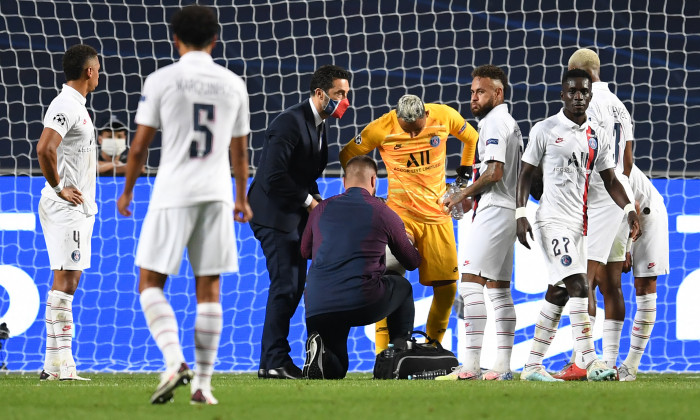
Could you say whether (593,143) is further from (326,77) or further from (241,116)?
(241,116)

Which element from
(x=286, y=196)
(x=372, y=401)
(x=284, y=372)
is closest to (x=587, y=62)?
(x=286, y=196)

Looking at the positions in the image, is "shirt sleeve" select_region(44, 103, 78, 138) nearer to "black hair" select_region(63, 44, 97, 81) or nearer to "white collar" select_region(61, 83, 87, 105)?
"white collar" select_region(61, 83, 87, 105)

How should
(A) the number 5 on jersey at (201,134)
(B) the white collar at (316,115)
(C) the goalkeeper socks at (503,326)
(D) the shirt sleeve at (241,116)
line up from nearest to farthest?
1. (A) the number 5 on jersey at (201,134)
2. (D) the shirt sleeve at (241,116)
3. (C) the goalkeeper socks at (503,326)
4. (B) the white collar at (316,115)

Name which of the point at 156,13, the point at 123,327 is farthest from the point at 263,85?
the point at 123,327

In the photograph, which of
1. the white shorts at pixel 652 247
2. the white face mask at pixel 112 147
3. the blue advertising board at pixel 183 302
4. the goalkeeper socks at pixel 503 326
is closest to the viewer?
the goalkeeper socks at pixel 503 326

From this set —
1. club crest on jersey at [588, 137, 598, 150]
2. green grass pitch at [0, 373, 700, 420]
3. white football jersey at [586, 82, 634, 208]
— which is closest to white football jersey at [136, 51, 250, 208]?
green grass pitch at [0, 373, 700, 420]

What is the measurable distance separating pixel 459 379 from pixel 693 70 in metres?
6.94

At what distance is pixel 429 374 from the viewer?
6.68m

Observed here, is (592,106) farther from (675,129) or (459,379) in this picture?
(675,129)

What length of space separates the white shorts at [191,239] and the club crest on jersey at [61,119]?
2365mm

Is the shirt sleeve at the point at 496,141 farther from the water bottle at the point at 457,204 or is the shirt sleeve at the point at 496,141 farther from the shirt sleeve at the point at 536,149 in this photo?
the water bottle at the point at 457,204

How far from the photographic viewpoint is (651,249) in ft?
23.7

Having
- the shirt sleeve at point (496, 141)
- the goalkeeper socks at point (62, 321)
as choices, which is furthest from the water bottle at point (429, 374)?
the goalkeeper socks at point (62, 321)

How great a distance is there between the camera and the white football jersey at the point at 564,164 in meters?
6.42
